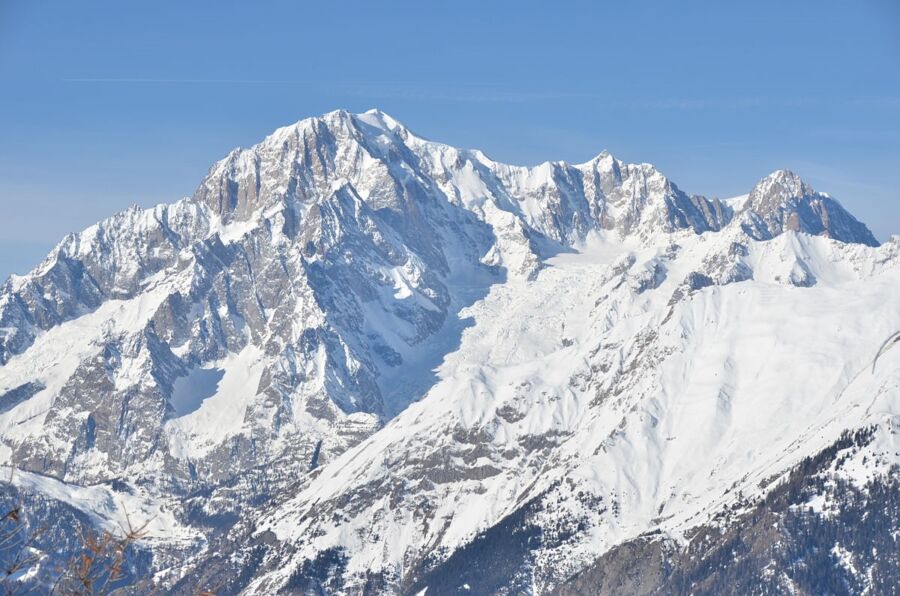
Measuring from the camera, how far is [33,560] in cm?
5003

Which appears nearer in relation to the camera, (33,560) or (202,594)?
(202,594)

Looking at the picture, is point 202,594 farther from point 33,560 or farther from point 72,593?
point 33,560

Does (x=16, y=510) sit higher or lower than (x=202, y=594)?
higher

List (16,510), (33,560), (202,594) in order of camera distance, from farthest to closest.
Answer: (33,560) → (202,594) → (16,510)

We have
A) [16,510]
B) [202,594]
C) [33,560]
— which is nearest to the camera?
[16,510]

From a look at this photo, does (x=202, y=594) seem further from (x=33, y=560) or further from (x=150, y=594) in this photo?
(x=33, y=560)

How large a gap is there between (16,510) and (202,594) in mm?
5733

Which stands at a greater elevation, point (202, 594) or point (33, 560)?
point (33, 560)

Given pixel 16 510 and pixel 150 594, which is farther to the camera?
pixel 150 594

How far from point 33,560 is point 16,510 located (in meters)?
8.64

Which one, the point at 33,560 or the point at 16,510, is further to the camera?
the point at 33,560

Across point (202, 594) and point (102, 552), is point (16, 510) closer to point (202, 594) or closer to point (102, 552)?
point (102, 552)

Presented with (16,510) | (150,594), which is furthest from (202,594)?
(16,510)

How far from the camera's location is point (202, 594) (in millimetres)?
44625
